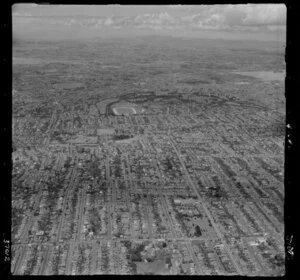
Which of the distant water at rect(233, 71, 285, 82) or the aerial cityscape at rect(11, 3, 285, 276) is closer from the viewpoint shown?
the aerial cityscape at rect(11, 3, 285, 276)

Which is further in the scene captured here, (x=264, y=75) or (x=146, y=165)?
(x=264, y=75)

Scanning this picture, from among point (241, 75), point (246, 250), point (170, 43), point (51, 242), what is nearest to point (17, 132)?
point (51, 242)

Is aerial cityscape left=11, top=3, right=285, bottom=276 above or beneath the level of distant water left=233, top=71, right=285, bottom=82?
beneath

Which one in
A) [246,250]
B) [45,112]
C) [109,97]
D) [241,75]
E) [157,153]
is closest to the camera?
[246,250]

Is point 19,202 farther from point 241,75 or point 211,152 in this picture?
point 241,75

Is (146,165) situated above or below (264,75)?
below

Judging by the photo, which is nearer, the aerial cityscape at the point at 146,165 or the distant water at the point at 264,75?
the aerial cityscape at the point at 146,165

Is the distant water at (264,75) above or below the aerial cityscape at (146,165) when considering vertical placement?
above

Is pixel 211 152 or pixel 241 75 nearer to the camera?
pixel 211 152
